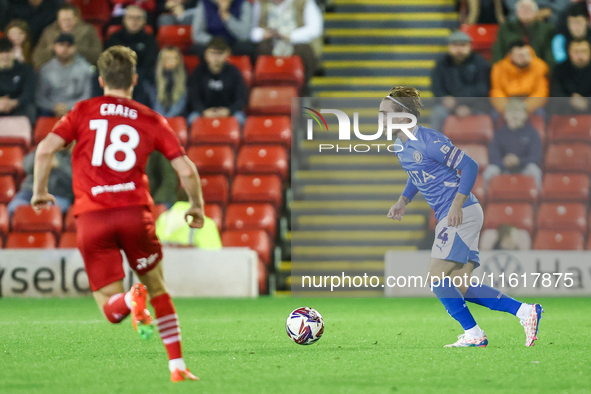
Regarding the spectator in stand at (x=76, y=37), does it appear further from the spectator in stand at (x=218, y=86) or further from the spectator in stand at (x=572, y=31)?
the spectator in stand at (x=572, y=31)

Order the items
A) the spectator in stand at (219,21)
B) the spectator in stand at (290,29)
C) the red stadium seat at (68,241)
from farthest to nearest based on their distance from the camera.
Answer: the spectator in stand at (219,21) → the spectator in stand at (290,29) → the red stadium seat at (68,241)

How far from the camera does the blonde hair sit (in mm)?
12148

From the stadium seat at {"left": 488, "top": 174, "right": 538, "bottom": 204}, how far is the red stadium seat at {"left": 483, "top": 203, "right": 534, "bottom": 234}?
9 cm

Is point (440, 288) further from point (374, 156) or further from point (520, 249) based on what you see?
point (374, 156)

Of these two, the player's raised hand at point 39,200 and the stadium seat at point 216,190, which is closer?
the player's raised hand at point 39,200

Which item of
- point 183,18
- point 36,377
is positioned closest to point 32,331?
point 36,377

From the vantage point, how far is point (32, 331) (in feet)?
23.7

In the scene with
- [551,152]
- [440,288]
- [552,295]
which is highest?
[551,152]

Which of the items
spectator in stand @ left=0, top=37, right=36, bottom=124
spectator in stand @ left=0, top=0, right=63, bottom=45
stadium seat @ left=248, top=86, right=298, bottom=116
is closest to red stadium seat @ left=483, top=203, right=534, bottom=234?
stadium seat @ left=248, top=86, right=298, bottom=116

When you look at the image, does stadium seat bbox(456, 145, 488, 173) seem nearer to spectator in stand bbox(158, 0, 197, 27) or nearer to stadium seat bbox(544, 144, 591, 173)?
stadium seat bbox(544, 144, 591, 173)

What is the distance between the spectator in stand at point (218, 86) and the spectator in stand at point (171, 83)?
166 millimetres

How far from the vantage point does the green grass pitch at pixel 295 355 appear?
4453mm

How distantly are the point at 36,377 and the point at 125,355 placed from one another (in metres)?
1.02

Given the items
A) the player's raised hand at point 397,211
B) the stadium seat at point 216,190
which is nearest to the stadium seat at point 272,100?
the stadium seat at point 216,190
